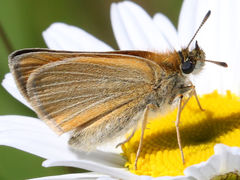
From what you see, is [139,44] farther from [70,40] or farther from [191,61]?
[191,61]

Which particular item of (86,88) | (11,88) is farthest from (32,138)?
(11,88)

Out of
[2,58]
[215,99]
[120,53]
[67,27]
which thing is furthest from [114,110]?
[67,27]

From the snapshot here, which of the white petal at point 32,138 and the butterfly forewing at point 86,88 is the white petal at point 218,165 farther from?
the white petal at point 32,138

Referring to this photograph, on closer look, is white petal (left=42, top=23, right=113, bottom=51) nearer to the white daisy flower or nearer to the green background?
the white daisy flower

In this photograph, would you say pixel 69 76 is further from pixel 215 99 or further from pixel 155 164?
pixel 215 99

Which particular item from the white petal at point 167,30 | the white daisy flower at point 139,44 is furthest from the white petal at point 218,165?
the white petal at point 167,30
